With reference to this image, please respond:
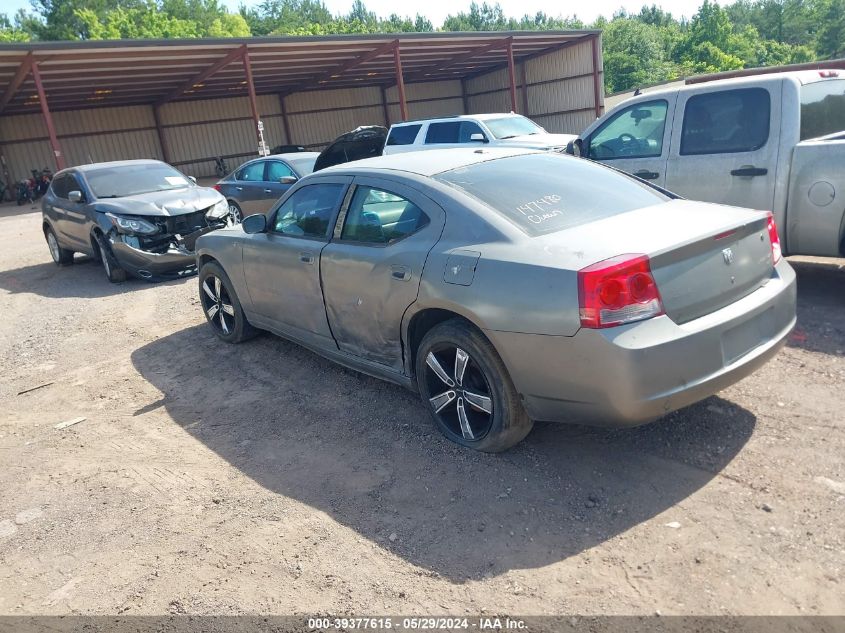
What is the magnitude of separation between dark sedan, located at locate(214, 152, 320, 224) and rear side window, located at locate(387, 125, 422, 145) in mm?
2259

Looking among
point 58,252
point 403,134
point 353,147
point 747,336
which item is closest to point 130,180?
point 58,252

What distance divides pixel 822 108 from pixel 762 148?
0.70m

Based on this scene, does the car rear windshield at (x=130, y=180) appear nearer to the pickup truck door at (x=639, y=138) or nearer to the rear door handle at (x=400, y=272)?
the pickup truck door at (x=639, y=138)

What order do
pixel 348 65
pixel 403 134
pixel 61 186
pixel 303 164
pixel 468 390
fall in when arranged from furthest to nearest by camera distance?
pixel 348 65
pixel 403 134
pixel 303 164
pixel 61 186
pixel 468 390

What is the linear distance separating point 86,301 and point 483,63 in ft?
86.2

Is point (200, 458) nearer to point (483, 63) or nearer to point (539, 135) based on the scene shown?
point (539, 135)

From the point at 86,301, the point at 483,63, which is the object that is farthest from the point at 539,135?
the point at 483,63

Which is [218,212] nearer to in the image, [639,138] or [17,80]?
[639,138]

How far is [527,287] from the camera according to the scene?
330 cm

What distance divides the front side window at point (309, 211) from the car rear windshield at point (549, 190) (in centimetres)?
96

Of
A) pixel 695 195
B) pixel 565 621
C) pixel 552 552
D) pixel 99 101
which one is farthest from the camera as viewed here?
pixel 99 101

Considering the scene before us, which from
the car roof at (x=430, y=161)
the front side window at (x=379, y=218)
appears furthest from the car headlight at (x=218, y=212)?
the front side window at (x=379, y=218)

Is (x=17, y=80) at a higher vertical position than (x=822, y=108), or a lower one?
higher

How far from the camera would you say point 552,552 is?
298cm
